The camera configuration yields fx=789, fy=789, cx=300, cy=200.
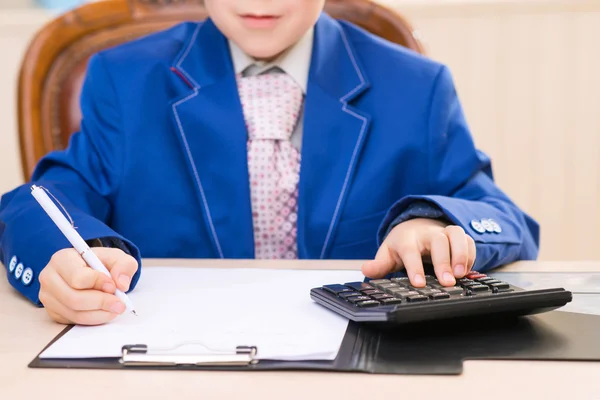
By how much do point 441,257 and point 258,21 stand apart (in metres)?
0.44

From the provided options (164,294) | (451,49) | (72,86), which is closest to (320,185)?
(164,294)

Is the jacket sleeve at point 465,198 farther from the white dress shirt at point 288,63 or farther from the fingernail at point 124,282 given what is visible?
the fingernail at point 124,282

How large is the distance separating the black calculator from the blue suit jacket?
363 mm

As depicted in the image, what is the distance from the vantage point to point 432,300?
0.55 metres

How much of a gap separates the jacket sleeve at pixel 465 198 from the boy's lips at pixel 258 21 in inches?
9.0

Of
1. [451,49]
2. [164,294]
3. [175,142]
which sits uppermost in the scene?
[451,49]

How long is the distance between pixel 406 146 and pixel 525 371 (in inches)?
21.4

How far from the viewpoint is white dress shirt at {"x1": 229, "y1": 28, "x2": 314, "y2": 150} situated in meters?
1.03

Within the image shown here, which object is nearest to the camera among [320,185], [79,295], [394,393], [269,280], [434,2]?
[394,393]

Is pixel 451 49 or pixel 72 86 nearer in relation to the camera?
pixel 72 86

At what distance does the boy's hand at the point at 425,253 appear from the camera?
2.08 feet

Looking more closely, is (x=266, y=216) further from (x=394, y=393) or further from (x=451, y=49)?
(x=451, y=49)

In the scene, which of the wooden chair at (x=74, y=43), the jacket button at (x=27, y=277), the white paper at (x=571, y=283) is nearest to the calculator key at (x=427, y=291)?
the white paper at (x=571, y=283)

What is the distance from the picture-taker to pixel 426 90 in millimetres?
1020
